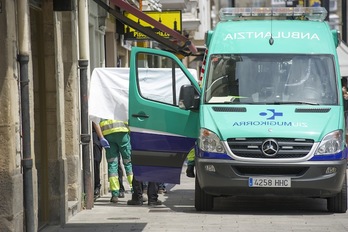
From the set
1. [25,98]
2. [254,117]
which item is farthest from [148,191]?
[25,98]

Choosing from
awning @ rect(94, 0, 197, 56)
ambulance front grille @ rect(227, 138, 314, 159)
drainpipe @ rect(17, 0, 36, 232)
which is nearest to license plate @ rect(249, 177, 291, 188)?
ambulance front grille @ rect(227, 138, 314, 159)

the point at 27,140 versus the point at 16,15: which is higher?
the point at 16,15

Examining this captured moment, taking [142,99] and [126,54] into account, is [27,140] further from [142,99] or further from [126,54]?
[126,54]

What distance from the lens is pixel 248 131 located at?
13000mm

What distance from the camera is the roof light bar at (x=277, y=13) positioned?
1495 centimetres

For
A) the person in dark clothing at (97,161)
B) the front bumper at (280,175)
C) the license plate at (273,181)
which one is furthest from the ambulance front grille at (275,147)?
the person in dark clothing at (97,161)

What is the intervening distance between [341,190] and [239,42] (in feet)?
8.17

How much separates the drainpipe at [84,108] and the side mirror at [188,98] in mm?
1392

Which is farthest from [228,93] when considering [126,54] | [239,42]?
[126,54]

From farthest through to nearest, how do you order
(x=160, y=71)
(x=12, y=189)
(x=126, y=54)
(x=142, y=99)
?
(x=126, y=54) < (x=160, y=71) < (x=142, y=99) < (x=12, y=189)

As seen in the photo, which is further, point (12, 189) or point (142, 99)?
point (142, 99)

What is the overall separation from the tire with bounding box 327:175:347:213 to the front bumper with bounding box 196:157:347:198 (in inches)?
10.2

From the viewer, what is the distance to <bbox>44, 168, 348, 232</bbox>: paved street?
12.0m

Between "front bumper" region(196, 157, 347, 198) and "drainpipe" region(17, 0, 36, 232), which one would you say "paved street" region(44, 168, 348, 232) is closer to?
"front bumper" region(196, 157, 347, 198)
